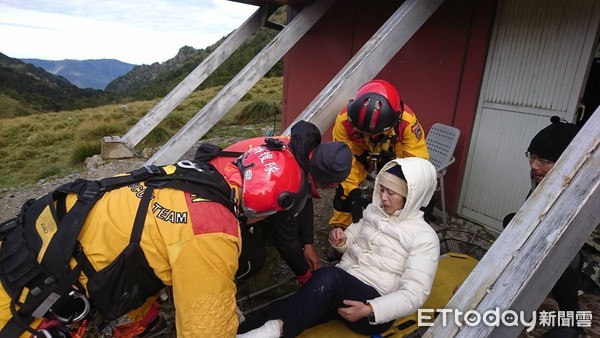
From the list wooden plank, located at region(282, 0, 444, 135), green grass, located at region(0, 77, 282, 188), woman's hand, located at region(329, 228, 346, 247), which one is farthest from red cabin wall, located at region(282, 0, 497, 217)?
green grass, located at region(0, 77, 282, 188)

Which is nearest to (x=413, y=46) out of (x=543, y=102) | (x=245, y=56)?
(x=543, y=102)

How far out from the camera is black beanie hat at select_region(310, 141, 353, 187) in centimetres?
189

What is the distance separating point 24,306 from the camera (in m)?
1.42

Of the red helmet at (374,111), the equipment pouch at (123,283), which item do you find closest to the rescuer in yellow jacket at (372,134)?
the red helmet at (374,111)

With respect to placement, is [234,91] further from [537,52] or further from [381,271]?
Answer: [537,52]

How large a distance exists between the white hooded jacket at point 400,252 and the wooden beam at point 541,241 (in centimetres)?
64

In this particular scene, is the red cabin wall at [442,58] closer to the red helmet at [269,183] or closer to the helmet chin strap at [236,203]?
the red helmet at [269,183]

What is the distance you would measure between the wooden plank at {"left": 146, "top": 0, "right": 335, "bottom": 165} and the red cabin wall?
0.94m

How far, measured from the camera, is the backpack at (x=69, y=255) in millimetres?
1423

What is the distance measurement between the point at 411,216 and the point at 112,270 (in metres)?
1.68

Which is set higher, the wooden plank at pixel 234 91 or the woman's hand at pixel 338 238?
the wooden plank at pixel 234 91

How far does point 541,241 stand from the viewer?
1321 millimetres

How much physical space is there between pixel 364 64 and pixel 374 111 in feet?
1.93

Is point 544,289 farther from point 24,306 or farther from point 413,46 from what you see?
point 413,46
